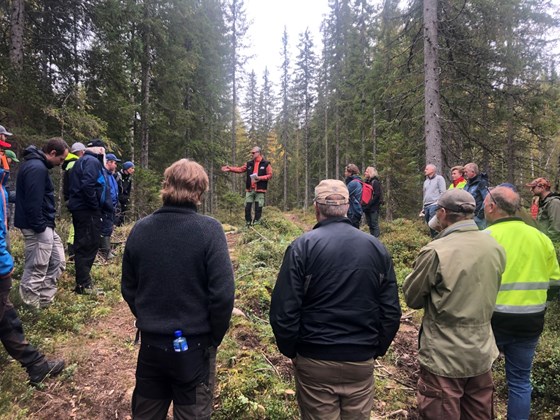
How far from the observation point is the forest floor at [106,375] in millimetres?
3475

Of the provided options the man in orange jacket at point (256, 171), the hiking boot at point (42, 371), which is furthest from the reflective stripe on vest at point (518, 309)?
the man in orange jacket at point (256, 171)

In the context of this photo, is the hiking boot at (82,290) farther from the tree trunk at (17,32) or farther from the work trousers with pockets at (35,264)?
the tree trunk at (17,32)

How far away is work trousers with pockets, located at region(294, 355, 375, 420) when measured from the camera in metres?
2.51

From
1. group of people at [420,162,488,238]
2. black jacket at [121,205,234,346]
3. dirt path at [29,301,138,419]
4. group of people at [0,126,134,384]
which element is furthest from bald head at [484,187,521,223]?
group of people at [0,126,134,384]

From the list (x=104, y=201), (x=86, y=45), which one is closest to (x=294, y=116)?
(x=86, y=45)

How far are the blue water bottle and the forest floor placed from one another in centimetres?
179

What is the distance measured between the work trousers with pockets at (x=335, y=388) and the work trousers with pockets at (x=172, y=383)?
726 millimetres

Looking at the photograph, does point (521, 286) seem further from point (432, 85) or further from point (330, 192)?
point (432, 85)

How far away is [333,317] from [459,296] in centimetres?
106

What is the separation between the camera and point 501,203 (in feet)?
11.5

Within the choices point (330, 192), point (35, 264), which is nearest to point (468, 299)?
point (330, 192)

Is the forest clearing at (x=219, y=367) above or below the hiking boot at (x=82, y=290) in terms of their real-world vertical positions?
below

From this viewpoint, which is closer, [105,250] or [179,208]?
[179,208]

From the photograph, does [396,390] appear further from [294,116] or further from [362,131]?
[294,116]
